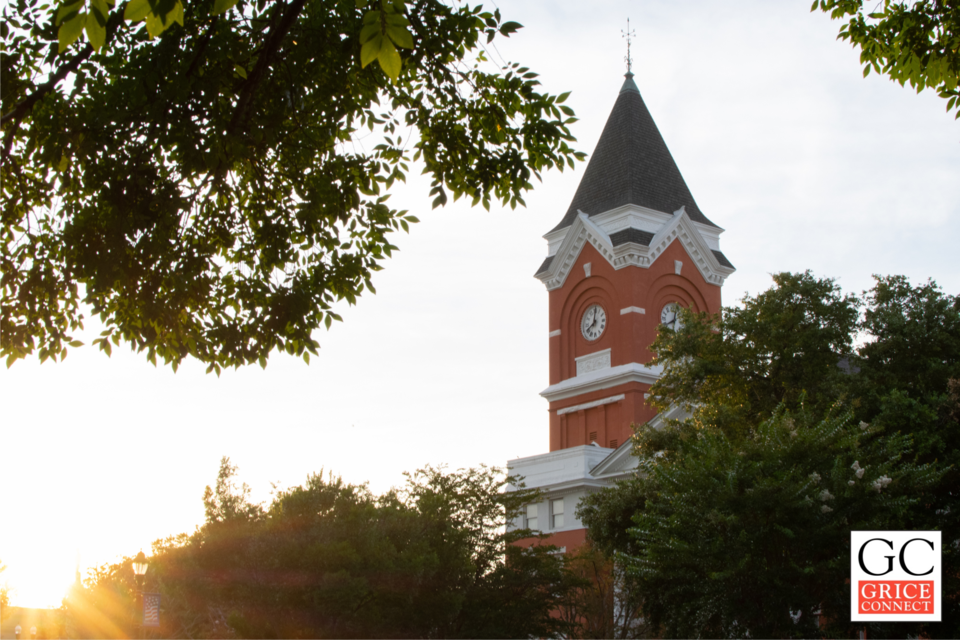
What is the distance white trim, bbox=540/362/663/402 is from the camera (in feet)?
153

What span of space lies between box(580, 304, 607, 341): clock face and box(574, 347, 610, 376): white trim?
101 cm

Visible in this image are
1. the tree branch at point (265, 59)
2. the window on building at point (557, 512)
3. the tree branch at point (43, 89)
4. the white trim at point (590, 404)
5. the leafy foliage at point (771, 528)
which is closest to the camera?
the tree branch at point (265, 59)

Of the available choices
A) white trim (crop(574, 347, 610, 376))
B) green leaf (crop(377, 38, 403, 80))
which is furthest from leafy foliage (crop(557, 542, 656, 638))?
green leaf (crop(377, 38, 403, 80))

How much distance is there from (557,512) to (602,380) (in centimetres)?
671

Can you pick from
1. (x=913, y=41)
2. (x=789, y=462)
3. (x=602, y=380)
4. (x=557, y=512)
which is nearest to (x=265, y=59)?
(x=913, y=41)

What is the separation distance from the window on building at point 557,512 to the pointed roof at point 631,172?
1505cm

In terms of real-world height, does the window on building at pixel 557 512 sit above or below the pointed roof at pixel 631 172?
below

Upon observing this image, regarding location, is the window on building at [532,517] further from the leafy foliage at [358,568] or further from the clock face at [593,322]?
the leafy foliage at [358,568]

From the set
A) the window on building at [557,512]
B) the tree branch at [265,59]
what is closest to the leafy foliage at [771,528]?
the tree branch at [265,59]

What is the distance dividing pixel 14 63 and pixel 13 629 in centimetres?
7084

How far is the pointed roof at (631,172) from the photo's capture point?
1992 inches

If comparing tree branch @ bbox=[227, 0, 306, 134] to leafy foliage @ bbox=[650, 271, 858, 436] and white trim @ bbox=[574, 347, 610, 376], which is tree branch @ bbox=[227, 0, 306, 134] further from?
white trim @ bbox=[574, 347, 610, 376]

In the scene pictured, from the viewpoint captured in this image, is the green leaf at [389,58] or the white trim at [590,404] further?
the white trim at [590,404]

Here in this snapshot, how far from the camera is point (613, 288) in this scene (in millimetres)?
49344
